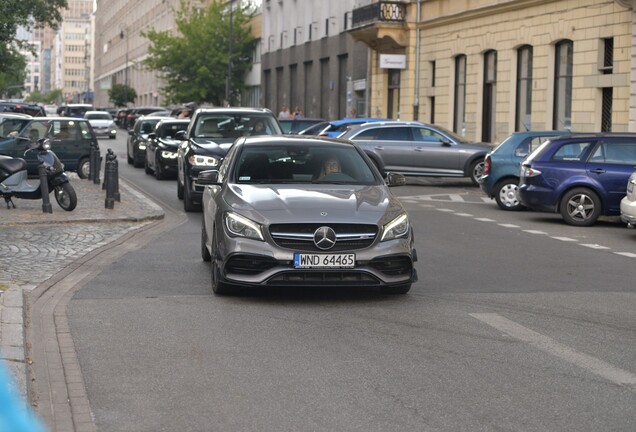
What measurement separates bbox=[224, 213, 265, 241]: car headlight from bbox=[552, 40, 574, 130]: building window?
987 inches

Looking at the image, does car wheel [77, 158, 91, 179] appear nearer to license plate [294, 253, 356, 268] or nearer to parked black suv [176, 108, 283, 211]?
parked black suv [176, 108, 283, 211]

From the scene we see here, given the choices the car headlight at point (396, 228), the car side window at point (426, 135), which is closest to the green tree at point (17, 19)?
the car side window at point (426, 135)

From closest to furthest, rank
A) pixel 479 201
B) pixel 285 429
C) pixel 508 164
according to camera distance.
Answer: pixel 285 429
pixel 508 164
pixel 479 201

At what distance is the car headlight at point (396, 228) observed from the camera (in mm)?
9953

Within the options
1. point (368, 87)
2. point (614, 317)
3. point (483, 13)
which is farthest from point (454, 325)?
point (368, 87)

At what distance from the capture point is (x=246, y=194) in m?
10.5

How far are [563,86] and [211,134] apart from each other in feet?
52.5

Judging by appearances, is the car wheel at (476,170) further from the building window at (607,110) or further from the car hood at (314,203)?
the car hood at (314,203)

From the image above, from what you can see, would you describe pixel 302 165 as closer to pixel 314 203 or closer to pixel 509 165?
pixel 314 203

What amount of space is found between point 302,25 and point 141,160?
91.9 feet

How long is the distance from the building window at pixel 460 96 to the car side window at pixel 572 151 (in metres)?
21.7

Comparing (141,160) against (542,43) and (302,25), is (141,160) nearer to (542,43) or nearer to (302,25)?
(542,43)

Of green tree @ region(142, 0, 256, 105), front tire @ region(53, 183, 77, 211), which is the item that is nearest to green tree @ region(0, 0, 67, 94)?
green tree @ region(142, 0, 256, 105)

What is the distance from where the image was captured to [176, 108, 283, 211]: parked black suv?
20.5 m
